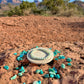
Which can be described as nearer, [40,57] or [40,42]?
[40,57]

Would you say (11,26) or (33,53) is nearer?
(33,53)

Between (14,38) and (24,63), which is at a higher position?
(14,38)

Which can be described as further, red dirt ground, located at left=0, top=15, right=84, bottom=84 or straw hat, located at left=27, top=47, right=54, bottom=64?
straw hat, located at left=27, top=47, right=54, bottom=64

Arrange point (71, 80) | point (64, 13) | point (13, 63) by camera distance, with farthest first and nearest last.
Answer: point (64, 13) < point (13, 63) < point (71, 80)

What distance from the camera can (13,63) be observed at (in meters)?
2.21

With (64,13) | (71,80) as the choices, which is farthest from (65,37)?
(64,13)

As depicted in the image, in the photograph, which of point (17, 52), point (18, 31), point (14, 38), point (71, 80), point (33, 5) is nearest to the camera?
point (71, 80)

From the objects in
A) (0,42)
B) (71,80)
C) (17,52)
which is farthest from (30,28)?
(71,80)

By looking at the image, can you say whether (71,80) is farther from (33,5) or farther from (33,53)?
(33,5)

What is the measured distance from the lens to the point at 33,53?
225 centimetres

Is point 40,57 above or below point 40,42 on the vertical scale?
above

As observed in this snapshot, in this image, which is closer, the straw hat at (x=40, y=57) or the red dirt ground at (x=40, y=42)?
the red dirt ground at (x=40, y=42)

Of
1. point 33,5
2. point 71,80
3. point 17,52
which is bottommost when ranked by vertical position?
point 71,80

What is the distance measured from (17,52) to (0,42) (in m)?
1.36
